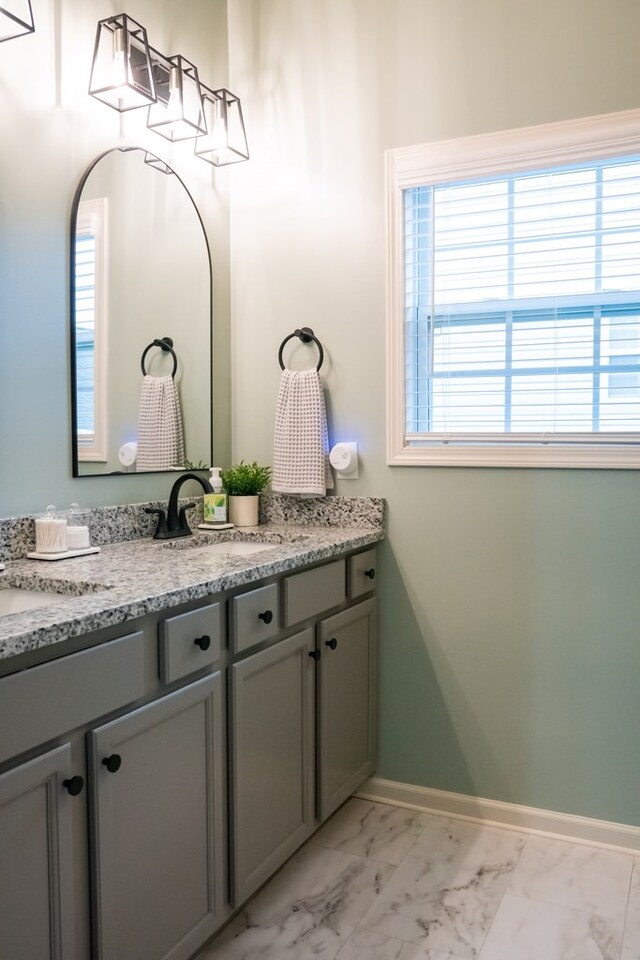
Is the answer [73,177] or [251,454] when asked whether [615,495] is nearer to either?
[251,454]

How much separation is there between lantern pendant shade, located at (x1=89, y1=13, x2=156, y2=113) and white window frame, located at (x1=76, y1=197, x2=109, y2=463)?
0.28m

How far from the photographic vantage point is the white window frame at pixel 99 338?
216cm

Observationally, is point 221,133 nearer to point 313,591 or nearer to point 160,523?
point 160,523

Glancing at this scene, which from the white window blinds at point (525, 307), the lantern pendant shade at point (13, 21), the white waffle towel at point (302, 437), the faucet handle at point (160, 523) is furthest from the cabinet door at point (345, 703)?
the lantern pendant shade at point (13, 21)

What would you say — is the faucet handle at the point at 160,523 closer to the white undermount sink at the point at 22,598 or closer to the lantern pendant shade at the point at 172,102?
the white undermount sink at the point at 22,598

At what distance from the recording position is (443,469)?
2.52m

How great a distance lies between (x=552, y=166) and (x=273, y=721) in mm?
1797

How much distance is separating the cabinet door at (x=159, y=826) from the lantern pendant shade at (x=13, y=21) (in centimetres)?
154

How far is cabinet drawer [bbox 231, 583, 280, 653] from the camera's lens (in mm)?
1832

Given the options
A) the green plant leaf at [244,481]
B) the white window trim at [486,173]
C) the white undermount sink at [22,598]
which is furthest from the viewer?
the green plant leaf at [244,481]

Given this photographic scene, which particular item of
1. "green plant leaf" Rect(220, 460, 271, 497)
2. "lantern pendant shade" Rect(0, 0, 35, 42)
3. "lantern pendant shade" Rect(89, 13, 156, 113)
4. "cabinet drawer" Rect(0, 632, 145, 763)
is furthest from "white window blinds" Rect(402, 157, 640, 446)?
"cabinet drawer" Rect(0, 632, 145, 763)

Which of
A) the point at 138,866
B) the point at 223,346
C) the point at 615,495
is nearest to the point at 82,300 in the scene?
the point at 223,346

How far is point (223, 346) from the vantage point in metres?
2.81

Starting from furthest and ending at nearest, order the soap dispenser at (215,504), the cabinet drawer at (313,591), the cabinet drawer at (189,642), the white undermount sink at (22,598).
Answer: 1. the soap dispenser at (215,504)
2. the cabinet drawer at (313,591)
3. the white undermount sink at (22,598)
4. the cabinet drawer at (189,642)
